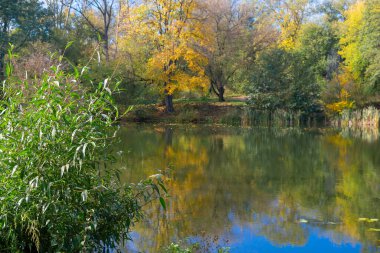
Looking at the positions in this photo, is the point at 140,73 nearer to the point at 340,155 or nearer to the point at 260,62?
the point at 260,62

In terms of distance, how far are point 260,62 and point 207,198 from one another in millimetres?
21703

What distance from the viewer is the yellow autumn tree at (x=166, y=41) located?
90.0 feet

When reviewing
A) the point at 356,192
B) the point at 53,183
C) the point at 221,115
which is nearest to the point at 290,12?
the point at 221,115

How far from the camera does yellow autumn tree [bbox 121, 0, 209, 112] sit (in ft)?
90.0

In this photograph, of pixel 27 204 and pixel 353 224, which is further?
pixel 353 224

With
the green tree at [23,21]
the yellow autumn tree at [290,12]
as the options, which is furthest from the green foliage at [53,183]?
the yellow autumn tree at [290,12]

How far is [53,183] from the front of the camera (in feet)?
13.2

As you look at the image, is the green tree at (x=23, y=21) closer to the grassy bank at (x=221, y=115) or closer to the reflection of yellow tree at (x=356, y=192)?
the grassy bank at (x=221, y=115)

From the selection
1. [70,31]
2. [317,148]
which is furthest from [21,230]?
[70,31]

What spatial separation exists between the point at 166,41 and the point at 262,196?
63.7 feet

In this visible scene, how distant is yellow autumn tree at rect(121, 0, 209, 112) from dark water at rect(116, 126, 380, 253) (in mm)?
10575

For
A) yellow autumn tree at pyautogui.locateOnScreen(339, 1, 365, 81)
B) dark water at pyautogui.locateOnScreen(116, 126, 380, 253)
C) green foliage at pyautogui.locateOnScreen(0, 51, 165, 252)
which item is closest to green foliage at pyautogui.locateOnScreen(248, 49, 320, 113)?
yellow autumn tree at pyautogui.locateOnScreen(339, 1, 365, 81)

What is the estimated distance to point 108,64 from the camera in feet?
92.5

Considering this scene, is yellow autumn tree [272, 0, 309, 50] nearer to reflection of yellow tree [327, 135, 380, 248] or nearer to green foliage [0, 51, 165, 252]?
reflection of yellow tree [327, 135, 380, 248]
